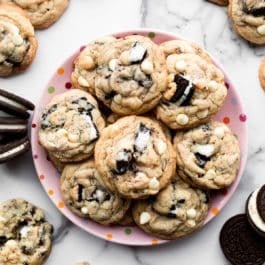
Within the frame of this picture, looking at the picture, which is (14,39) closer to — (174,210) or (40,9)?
(40,9)

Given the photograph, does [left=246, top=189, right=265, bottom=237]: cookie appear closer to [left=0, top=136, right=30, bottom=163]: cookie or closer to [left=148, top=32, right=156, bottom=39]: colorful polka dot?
[left=148, top=32, right=156, bottom=39]: colorful polka dot

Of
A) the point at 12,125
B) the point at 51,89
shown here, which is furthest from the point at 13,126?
the point at 51,89

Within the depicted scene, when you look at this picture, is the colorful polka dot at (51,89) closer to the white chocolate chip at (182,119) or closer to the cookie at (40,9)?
the cookie at (40,9)

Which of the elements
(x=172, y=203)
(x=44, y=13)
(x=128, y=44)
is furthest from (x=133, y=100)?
(x=44, y=13)

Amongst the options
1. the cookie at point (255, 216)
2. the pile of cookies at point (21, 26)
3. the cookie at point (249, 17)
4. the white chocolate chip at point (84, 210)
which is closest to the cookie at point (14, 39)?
the pile of cookies at point (21, 26)

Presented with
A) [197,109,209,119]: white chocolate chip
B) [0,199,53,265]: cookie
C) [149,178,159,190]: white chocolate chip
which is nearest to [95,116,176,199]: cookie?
[149,178,159,190]: white chocolate chip

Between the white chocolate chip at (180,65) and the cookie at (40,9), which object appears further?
the cookie at (40,9)

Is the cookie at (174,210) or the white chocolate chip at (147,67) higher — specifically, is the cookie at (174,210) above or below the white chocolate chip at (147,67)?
below
